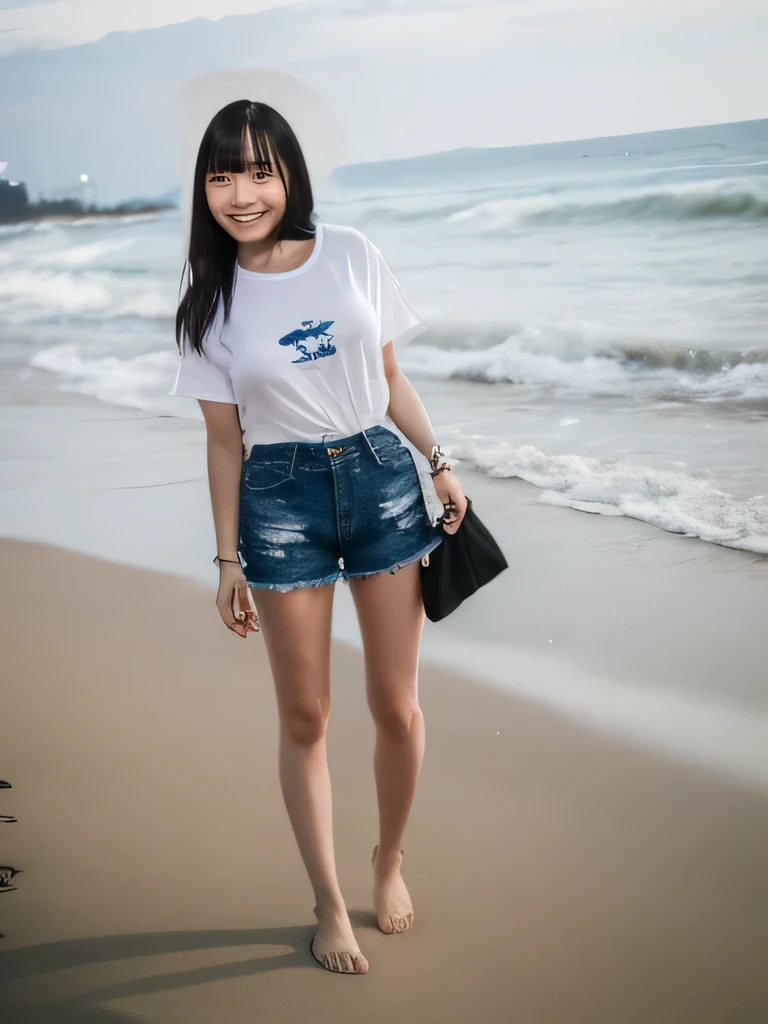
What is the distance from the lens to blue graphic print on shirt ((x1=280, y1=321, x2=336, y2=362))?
5.05ft

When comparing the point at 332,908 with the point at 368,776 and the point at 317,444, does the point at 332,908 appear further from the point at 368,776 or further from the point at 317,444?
the point at 317,444

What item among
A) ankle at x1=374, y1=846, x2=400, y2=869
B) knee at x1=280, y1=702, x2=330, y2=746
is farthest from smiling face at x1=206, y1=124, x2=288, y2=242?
ankle at x1=374, y1=846, x2=400, y2=869

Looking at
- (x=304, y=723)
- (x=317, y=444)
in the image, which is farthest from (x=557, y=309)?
(x=304, y=723)

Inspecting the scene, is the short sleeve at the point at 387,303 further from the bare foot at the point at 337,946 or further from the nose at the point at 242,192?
the bare foot at the point at 337,946

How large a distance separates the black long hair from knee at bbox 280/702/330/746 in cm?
64

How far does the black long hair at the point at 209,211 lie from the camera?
1.51 metres

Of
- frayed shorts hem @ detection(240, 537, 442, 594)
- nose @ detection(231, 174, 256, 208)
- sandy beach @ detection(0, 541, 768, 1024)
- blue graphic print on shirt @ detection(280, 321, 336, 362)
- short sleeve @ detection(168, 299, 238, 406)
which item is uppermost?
nose @ detection(231, 174, 256, 208)

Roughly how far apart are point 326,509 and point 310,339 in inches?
10.7

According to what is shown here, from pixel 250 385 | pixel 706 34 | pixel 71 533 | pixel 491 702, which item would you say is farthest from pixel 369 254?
pixel 71 533

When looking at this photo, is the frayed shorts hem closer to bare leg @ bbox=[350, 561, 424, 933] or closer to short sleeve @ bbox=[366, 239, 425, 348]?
bare leg @ bbox=[350, 561, 424, 933]

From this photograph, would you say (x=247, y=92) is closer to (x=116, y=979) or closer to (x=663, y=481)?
(x=663, y=481)

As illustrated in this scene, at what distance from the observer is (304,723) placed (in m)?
1.70

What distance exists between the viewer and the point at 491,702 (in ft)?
7.69

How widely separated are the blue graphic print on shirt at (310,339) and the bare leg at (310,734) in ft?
1.27
